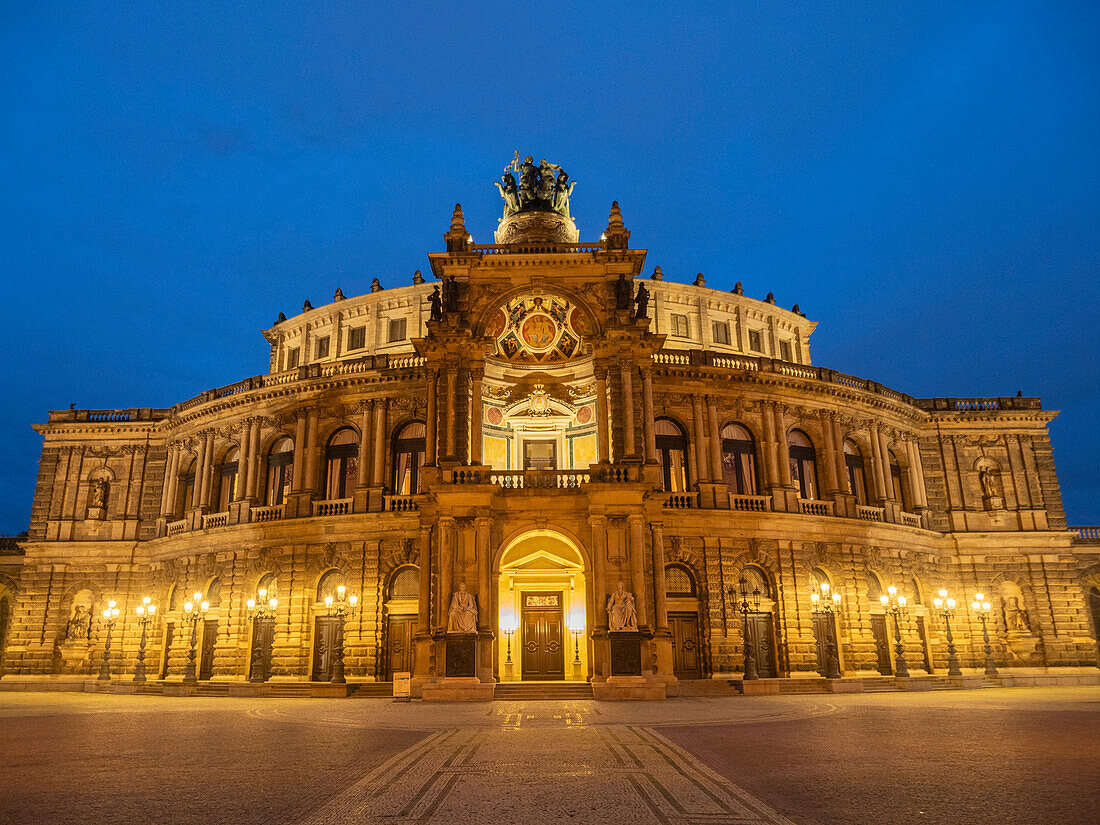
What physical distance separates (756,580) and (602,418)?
11.5m

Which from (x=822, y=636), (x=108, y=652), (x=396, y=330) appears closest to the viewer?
(x=108, y=652)

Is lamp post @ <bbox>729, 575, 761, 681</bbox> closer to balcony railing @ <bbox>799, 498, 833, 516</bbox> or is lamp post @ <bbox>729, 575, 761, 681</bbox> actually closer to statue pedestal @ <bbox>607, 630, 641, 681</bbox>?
balcony railing @ <bbox>799, 498, 833, 516</bbox>

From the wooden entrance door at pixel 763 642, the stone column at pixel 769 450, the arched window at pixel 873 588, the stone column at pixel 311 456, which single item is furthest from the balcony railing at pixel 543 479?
the arched window at pixel 873 588

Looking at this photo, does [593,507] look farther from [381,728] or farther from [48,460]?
[48,460]

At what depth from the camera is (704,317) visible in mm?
47312

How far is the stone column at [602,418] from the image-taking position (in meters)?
31.4

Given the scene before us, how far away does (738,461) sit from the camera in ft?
124

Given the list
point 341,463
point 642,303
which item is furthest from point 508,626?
point 642,303

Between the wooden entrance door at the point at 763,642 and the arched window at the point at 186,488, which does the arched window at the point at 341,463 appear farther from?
the wooden entrance door at the point at 763,642

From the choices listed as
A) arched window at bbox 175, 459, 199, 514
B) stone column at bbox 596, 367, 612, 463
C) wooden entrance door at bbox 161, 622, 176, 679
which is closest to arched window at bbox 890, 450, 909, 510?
stone column at bbox 596, 367, 612, 463

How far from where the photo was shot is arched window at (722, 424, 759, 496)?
3750 cm

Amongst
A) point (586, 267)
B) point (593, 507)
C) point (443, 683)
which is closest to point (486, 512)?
point (593, 507)

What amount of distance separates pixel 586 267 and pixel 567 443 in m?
8.32

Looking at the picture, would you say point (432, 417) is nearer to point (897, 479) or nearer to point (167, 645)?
point (167, 645)
